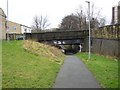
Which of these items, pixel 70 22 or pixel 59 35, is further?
pixel 70 22

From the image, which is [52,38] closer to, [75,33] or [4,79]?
[75,33]

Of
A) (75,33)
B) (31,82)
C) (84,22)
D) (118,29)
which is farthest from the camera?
(84,22)

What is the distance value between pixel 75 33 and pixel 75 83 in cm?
5192

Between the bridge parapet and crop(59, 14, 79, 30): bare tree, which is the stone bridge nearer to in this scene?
the bridge parapet

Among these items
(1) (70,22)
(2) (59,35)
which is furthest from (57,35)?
(1) (70,22)

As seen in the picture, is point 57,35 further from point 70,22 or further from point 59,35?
point 70,22

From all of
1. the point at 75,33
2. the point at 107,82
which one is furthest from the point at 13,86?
the point at 75,33

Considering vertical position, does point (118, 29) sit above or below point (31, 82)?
above

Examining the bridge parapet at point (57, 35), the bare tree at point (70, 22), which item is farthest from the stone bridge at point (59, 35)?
the bare tree at point (70, 22)

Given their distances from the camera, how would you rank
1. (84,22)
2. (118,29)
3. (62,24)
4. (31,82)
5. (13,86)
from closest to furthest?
(13,86) < (31,82) < (118,29) < (84,22) < (62,24)

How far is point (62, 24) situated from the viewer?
102500mm

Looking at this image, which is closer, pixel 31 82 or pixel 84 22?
pixel 31 82

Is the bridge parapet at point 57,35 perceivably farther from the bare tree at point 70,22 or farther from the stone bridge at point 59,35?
the bare tree at point 70,22

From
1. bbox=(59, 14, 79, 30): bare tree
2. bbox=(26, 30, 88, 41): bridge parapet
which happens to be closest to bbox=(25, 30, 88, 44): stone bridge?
bbox=(26, 30, 88, 41): bridge parapet
